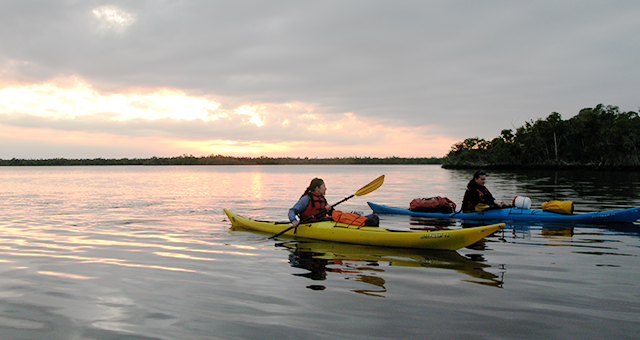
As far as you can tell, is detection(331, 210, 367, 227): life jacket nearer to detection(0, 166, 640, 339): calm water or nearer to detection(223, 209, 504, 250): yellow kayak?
detection(223, 209, 504, 250): yellow kayak

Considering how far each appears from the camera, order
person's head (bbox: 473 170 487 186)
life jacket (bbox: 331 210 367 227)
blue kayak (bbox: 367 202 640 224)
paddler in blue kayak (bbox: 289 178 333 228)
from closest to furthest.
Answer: life jacket (bbox: 331 210 367 227), paddler in blue kayak (bbox: 289 178 333 228), blue kayak (bbox: 367 202 640 224), person's head (bbox: 473 170 487 186)

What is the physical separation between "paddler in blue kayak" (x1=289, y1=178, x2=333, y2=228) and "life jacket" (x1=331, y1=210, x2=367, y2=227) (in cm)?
21

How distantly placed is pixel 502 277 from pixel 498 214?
623 cm

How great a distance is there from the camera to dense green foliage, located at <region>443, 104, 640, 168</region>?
2226 inches

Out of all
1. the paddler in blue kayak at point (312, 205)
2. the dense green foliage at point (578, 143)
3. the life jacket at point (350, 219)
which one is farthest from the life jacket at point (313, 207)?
the dense green foliage at point (578, 143)

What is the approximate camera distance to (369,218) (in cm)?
844

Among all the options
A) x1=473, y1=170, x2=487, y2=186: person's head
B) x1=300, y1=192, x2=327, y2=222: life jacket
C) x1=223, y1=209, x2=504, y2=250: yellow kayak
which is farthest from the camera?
x1=473, y1=170, x2=487, y2=186: person's head

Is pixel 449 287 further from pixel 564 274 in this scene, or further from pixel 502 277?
pixel 564 274

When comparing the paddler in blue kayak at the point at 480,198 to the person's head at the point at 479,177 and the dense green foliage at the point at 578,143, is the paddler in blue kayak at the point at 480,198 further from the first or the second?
the dense green foliage at the point at 578,143

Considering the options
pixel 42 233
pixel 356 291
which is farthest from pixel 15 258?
pixel 356 291

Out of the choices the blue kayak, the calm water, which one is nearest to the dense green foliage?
the blue kayak

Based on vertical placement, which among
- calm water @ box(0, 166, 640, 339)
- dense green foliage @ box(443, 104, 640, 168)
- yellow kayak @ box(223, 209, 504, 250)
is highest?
dense green foliage @ box(443, 104, 640, 168)

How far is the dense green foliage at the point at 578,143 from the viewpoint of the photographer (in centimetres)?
5653

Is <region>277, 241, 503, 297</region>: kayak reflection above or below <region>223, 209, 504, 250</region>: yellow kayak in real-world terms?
below
